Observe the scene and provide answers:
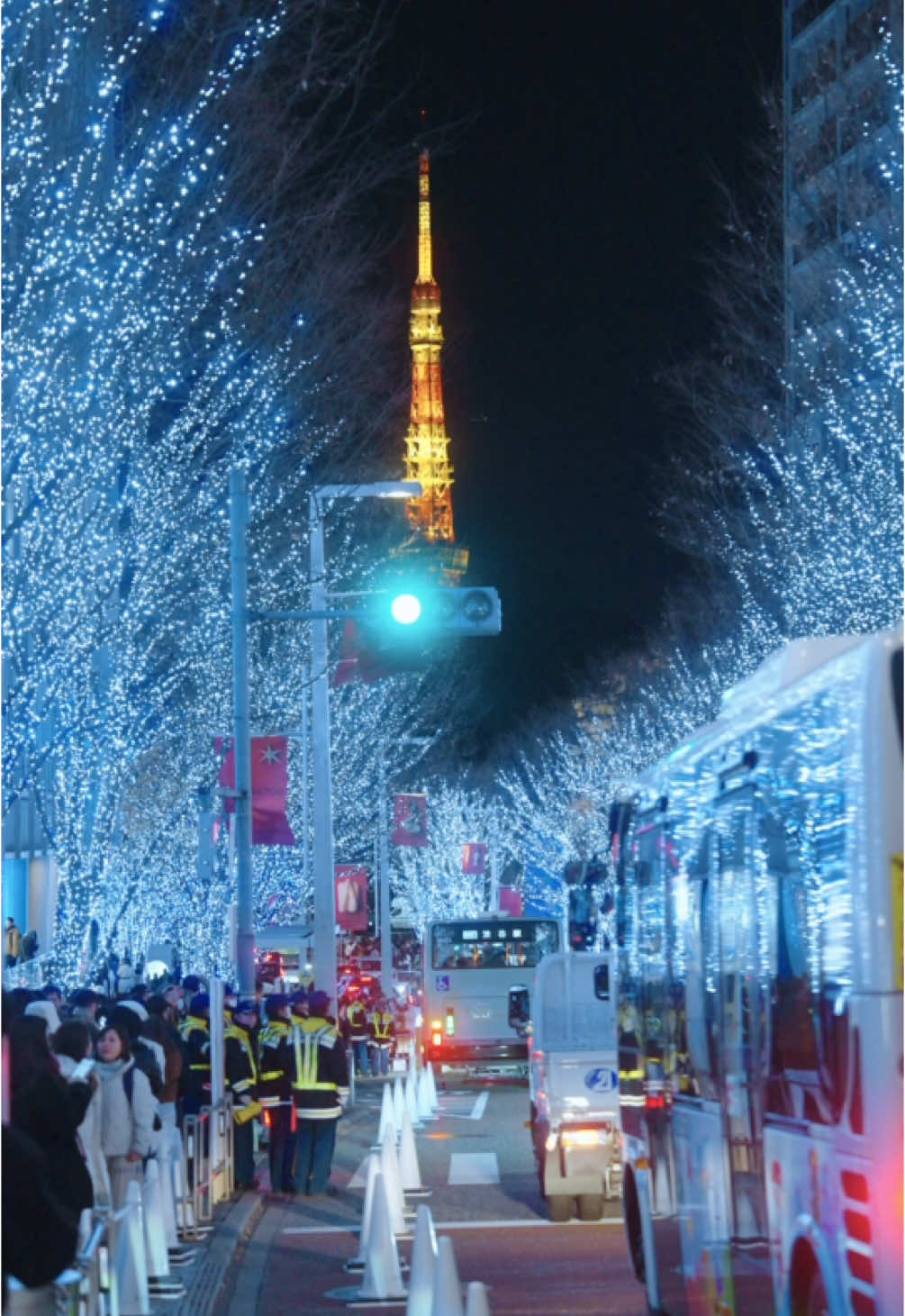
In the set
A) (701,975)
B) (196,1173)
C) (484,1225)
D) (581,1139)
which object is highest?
(701,975)

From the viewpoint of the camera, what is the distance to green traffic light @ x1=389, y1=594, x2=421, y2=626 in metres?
17.7

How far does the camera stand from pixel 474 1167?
2053 centimetres

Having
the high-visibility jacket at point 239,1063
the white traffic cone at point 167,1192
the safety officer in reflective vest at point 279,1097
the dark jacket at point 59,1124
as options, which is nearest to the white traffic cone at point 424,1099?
the safety officer in reflective vest at point 279,1097

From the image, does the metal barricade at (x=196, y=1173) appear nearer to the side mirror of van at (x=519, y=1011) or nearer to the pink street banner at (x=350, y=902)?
the side mirror of van at (x=519, y=1011)

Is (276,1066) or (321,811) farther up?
(321,811)

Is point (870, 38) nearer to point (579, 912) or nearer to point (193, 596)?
point (193, 596)

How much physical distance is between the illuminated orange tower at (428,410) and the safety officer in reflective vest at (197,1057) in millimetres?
125532

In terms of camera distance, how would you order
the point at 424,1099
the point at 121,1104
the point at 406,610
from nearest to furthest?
1. the point at 121,1104
2. the point at 406,610
3. the point at 424,1099

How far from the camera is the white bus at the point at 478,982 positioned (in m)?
35.8

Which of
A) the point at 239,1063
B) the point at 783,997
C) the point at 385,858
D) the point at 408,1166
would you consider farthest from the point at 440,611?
the point at 385,858

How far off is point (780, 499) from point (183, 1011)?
1350 centimetres

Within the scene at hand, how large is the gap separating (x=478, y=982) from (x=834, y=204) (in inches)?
650

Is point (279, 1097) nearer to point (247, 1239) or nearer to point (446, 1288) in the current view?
point (247, 1239)

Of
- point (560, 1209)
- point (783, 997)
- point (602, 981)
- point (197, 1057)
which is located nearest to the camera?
point (783, 997)
